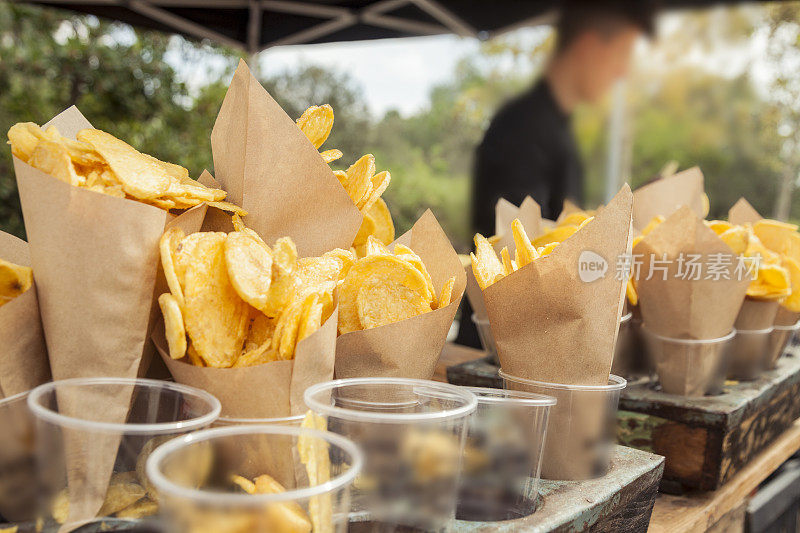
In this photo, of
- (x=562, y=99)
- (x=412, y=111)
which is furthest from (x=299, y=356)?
(x=412, y=111)

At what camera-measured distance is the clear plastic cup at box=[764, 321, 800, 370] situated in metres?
1.23

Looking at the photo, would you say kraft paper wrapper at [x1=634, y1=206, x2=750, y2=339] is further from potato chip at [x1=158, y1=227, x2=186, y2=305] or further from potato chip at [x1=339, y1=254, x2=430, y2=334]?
potato chip at [x1=158, y1=227, x2=186, y2=305]

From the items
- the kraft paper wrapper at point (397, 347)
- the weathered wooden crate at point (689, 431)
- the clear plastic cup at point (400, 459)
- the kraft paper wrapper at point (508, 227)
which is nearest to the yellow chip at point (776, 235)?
the weathered wooden crate at point (689, 431)

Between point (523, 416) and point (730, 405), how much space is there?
53 cm

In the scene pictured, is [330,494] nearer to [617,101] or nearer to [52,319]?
[52,319]

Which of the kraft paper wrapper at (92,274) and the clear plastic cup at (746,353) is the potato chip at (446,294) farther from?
the clear plastic cup at (746,353)

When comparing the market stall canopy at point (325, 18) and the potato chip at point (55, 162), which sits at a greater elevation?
the market stall canopy at point (325, 18)

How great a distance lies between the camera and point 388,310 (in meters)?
0.60

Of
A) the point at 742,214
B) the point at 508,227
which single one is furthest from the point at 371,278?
the point at 742,214

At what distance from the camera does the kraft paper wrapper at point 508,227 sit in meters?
1.00

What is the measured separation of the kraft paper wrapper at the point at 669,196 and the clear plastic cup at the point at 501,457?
31.2 inches

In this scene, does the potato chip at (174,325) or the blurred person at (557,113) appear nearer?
the potato chip at (174,325)

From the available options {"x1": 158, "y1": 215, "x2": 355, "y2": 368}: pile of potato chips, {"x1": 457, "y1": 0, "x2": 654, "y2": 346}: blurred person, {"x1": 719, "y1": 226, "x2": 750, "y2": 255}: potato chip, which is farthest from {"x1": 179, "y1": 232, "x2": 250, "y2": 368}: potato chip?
{"x1": 457, "y1": 0, "x2": 654, "y2": 346}: blurred person

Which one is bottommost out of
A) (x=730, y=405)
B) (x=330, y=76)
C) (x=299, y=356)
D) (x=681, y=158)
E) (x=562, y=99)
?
(x=730, y=405)
